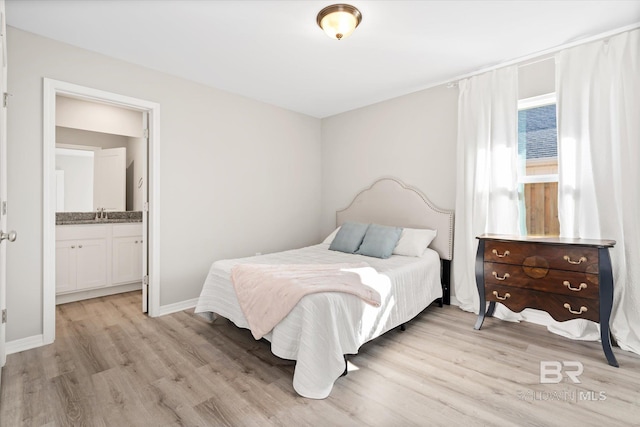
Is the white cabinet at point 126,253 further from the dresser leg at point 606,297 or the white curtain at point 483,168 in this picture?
the dresser leg at point 606,297

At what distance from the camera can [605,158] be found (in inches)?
99.3

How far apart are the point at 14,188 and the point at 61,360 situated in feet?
4.49

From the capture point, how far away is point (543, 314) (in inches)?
114

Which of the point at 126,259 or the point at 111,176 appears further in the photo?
the point at 111,176

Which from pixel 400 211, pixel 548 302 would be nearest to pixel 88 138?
pixel 400 211

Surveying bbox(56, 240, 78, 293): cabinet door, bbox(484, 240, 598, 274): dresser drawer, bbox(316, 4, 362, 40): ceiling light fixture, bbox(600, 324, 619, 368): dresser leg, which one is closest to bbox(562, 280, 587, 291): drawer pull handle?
bbox(484, 240, 598, 274): dresser drawer

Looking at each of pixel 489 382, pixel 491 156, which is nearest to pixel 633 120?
pixel 491 156

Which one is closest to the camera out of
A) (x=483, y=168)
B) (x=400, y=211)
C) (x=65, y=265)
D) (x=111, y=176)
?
(x=483, y=168)

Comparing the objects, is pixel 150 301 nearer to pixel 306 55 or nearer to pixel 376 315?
pixel 376 315

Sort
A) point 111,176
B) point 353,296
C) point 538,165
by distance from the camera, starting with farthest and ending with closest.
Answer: point 111,176 → point 538,165 → point 353,296

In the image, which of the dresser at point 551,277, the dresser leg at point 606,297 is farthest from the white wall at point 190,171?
the dresser leg at point 606,297

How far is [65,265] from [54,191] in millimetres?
1481

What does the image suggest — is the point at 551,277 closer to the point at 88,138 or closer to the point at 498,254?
the point at 498,254

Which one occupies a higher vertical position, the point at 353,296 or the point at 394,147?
the point at 394,147
